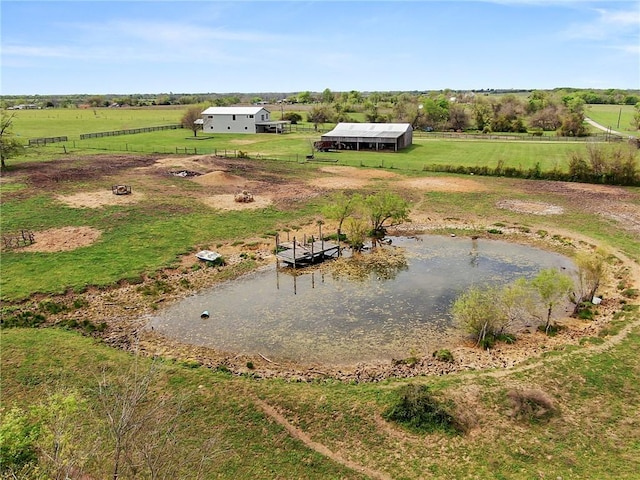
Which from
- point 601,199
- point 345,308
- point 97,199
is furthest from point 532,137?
point 345,308

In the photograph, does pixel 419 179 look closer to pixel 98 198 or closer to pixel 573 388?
pixel 98 198

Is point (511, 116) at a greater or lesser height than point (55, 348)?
greater

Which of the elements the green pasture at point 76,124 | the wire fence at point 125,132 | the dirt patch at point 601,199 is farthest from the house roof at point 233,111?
the dirt patch at point 601,199

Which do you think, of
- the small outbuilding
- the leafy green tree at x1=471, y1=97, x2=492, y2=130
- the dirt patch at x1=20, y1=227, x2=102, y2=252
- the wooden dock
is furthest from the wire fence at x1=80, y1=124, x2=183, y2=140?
the wooden dock

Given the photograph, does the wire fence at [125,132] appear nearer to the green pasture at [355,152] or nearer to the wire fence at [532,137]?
the green pasture at [355,152]

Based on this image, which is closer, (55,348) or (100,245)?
(55,348)

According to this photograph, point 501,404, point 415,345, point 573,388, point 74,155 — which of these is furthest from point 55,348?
point 74,155
